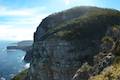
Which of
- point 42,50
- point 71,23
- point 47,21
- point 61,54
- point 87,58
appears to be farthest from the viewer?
point 47,21

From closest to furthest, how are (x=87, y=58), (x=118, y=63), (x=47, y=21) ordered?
(x=118, y=63) → (x=87, y=58) → (x=47, y=21)

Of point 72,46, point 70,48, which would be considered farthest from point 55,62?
point 72,46

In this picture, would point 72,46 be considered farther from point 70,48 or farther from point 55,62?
point 55,62

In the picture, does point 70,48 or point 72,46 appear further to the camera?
point 72,46

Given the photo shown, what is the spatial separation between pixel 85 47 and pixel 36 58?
88.9ft

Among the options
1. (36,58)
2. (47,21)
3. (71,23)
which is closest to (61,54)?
(36,58)

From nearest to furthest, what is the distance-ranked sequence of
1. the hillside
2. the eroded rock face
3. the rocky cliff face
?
the hillside
the eroded rock face
the rocky cliff face

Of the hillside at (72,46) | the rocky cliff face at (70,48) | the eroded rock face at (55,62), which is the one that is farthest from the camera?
the rocky cliff face at (70,48)

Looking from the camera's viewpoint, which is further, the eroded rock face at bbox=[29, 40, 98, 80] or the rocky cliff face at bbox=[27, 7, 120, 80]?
the rocky cliff face at bbox=[27, 7, 120, 80]

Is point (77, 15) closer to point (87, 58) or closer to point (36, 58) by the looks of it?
point (36, 58)

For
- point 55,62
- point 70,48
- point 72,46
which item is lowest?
point 55,62

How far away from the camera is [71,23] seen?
170250 millimetres

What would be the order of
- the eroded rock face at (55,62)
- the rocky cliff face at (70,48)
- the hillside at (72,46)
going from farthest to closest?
the rocky cliff face at (70,48), the eroded rock face at (55,62), the hillside at (72,46)

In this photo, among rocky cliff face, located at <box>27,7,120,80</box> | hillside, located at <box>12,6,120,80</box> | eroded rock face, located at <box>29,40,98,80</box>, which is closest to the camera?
hillside, located at <box>12,6,120,80</box>
